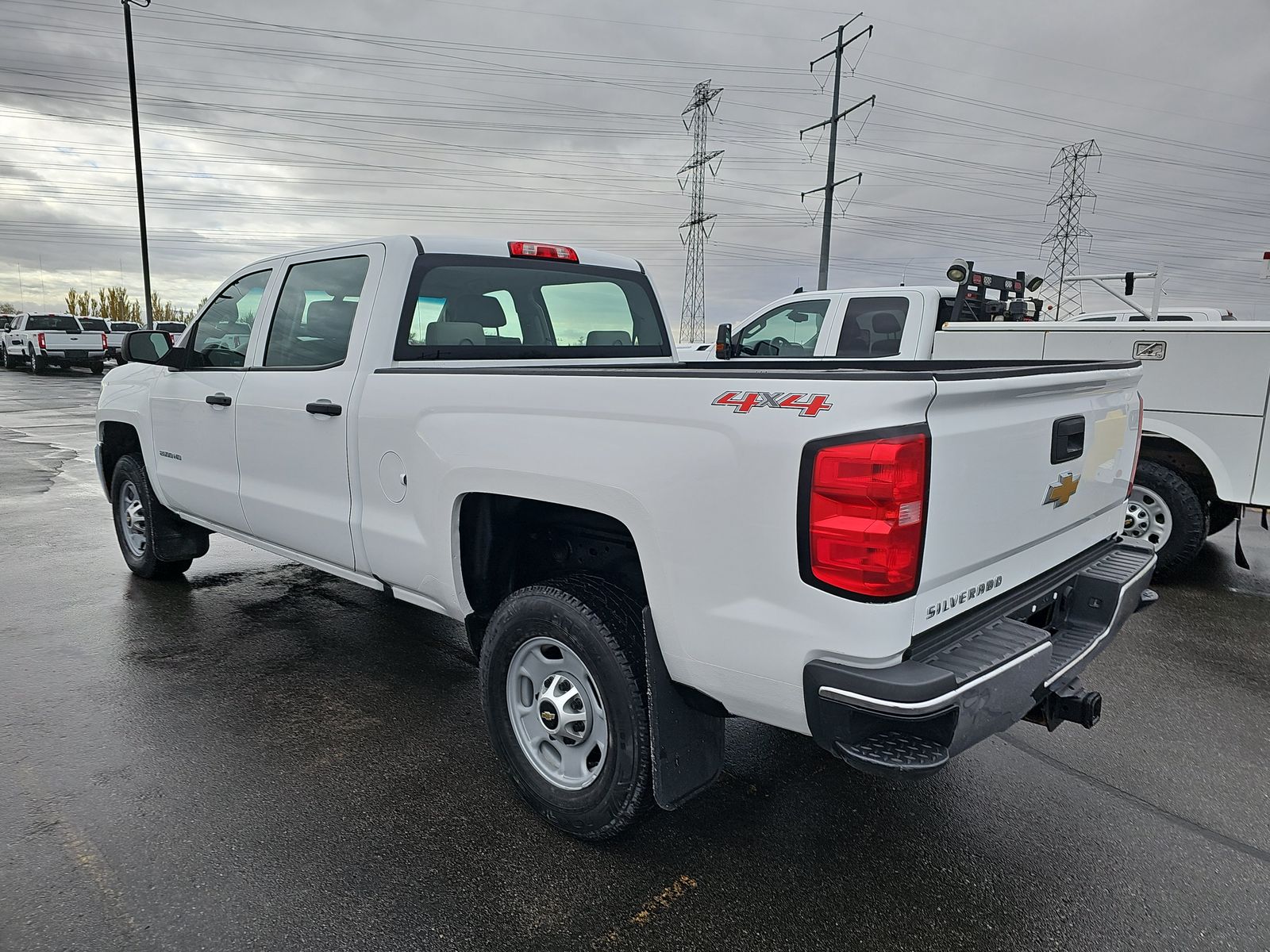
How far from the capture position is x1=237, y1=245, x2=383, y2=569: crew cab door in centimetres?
356

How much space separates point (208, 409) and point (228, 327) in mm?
473

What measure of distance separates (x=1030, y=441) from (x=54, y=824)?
341 centimetres

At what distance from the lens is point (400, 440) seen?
3.17m

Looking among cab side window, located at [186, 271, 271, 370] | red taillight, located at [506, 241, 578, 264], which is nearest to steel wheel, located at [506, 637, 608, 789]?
red taillight, located at [506, 241, 578, 264]

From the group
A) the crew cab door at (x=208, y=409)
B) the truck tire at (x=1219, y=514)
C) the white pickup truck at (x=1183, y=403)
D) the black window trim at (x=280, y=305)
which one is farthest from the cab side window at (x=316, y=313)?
the truck tire at (x=1219, y=514)

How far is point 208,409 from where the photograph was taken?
4.50 meters

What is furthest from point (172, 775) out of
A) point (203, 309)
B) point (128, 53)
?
point (128, 53)

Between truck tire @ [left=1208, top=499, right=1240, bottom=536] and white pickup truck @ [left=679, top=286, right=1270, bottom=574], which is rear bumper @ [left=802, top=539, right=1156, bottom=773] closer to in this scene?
white pickup truck @ [left=679, top=286, right=1270, bottom=574]

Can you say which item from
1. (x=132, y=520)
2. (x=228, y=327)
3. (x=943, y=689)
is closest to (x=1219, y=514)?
(x=943, y=689)

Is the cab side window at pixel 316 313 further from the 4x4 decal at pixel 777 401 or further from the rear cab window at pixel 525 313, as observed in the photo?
the 4x4 decal at pixel 777 401

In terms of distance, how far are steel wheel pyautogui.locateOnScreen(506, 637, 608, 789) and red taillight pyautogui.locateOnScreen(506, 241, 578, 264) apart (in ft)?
6.65

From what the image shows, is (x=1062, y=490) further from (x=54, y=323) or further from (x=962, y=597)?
(x=54, y=323)

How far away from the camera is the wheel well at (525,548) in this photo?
299 cm

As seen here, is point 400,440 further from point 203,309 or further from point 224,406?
point 203,309
